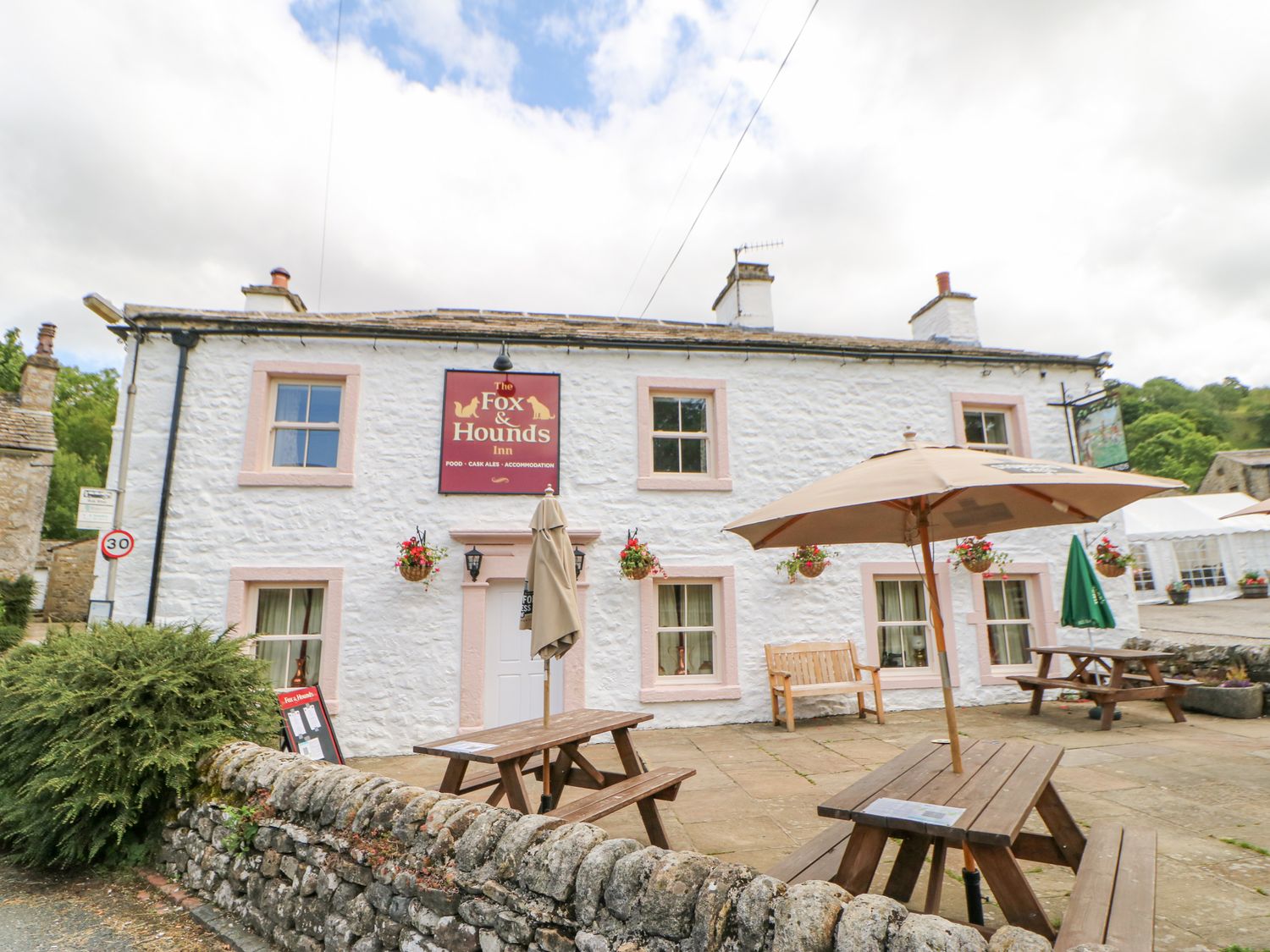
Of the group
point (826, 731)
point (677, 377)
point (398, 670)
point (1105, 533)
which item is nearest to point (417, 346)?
point (677, 377)

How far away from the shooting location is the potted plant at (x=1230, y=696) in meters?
7.45

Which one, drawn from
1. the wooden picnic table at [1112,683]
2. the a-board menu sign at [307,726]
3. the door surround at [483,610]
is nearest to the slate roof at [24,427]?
the door surround at [483,610]

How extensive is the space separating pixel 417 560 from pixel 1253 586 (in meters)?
23.8

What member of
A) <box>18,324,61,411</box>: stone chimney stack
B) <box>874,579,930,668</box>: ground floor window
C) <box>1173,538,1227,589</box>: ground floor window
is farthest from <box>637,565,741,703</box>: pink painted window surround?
<box>18,324,61,411</box>: stone chimney stack

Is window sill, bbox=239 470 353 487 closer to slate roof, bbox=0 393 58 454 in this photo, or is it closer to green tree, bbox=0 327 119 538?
slate roof, bbox=0 393 58 454

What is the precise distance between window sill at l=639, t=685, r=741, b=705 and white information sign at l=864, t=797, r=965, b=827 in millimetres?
5484

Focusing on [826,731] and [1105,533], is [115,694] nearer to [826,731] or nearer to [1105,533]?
[826,731]

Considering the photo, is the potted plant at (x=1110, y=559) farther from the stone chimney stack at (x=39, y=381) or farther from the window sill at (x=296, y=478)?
the stone chimney stack at (x=39, y=381)

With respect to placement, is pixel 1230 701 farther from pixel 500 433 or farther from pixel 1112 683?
pixel 500 433

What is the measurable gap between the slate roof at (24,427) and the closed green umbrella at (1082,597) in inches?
975

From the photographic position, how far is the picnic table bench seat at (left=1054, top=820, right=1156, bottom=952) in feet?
6.56

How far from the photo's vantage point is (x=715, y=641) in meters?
8.45

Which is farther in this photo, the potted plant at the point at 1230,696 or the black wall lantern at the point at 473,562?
the black wall lantern at the point at 473,562

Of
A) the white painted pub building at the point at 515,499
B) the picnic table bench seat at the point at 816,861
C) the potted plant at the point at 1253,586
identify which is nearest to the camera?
the picnic table bench seat at the point at 816,861
